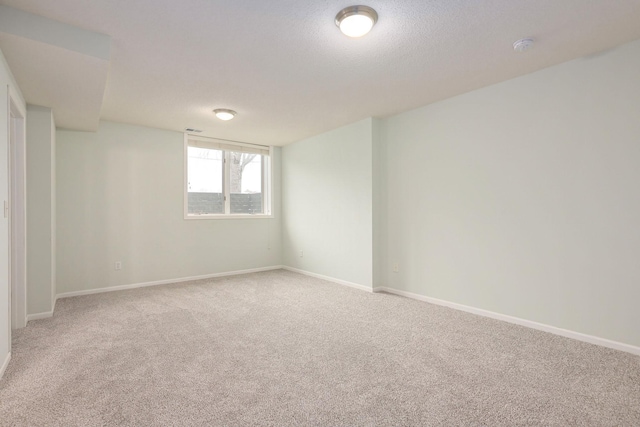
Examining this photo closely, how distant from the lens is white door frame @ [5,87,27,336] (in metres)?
2.98

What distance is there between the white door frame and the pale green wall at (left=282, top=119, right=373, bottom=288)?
139 inches

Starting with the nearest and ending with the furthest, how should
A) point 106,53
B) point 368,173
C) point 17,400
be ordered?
point 17,400 < point 106,53 < point 368,173

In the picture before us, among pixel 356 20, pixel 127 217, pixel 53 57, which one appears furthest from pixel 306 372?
pixel 127 217

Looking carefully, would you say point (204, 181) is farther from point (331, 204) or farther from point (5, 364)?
point (5, 364)

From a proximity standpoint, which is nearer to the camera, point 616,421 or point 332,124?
point 616,421

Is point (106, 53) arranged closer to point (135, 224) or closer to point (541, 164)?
point (135, 224)

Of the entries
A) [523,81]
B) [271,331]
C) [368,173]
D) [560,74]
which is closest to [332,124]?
[368,173]

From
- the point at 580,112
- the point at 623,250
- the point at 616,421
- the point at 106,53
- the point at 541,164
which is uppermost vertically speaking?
the point at 106,53

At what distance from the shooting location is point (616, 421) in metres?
1.67

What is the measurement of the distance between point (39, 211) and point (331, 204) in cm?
350

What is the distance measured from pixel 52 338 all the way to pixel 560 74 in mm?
4925

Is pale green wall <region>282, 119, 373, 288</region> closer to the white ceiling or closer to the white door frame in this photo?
the white ceiling

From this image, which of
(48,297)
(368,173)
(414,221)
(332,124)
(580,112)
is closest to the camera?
(580,112)

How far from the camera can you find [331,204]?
502 centimetres
